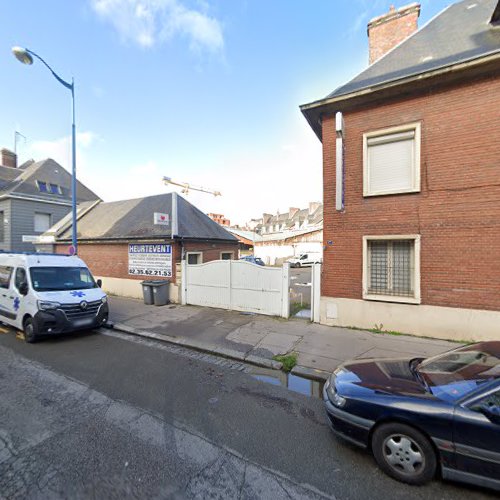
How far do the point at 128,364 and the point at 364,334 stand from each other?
18.0ft

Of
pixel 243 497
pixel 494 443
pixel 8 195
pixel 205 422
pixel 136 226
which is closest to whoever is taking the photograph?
pixel 494 443

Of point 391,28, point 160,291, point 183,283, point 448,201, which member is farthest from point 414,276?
point 160,291

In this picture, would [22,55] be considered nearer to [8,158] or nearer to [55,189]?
[55,189]

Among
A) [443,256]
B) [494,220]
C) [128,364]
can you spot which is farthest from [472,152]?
[128,364]

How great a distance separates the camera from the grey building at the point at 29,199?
18109 millimetres

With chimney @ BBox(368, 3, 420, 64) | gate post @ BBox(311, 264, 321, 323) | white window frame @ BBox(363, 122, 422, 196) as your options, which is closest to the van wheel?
gate post @ BBox(311, 264, 321, 323)

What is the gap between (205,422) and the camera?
11.3 feet

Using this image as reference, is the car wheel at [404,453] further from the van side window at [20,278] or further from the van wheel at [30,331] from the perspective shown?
the van side window at [20,278]

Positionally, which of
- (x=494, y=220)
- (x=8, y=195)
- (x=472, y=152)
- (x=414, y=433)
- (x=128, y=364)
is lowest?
(x=128, y=364)

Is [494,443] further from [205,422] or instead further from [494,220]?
[494,220]

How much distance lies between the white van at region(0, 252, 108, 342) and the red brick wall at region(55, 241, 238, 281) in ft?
13.8

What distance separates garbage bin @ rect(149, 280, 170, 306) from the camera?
1023cm

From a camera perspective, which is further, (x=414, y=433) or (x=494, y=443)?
(x=414, y=433)

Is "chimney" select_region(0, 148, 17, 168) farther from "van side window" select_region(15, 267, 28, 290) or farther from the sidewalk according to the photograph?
the sidewalk
